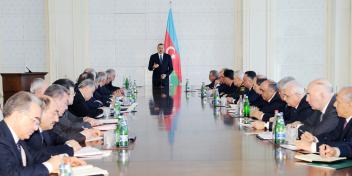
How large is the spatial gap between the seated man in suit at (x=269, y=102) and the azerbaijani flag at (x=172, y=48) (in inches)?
259

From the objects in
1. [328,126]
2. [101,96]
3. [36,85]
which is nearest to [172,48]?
[101,96]

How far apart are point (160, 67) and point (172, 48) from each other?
132cm

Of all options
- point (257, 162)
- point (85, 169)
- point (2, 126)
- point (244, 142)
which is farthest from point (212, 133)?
point (2, 126)

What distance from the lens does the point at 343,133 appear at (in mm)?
3725

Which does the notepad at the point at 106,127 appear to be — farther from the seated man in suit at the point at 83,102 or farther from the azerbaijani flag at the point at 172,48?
the azerbaijani flag at the point at 172,48

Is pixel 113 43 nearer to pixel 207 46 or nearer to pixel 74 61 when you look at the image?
pixel 74 61

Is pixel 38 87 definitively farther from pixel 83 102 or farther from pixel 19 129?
pixel 19 129

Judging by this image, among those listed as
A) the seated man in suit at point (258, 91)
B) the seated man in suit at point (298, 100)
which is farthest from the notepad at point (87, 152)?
the seated man in suit at point (258, 91)

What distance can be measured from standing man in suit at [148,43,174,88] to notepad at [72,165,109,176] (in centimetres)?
839

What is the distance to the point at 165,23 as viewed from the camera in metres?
12.9

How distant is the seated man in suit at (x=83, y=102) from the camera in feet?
19.5

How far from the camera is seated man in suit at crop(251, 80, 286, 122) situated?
5500 mm

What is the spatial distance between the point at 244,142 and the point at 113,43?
9309mm

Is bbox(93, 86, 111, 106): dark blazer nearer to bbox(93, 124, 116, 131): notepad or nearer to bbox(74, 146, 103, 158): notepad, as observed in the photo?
bbox(93, 124, 116, 131): notepad
